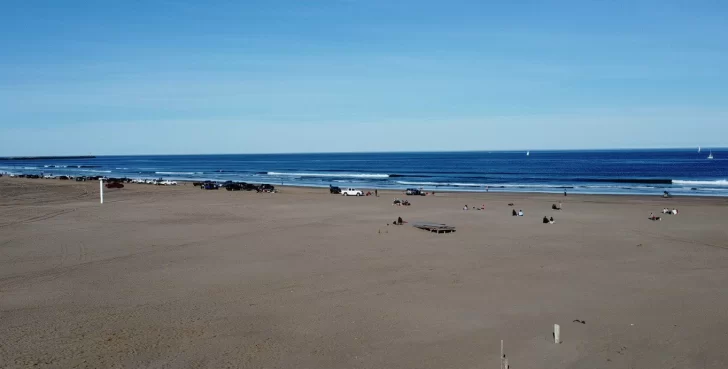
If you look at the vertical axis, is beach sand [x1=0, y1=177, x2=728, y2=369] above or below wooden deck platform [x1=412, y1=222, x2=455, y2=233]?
below

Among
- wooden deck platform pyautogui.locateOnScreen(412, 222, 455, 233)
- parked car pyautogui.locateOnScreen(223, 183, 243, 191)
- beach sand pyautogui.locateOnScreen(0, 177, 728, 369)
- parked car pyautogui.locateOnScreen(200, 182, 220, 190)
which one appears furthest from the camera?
parked car pyautogui.locateOnScreen(200, 182, 220, 190)

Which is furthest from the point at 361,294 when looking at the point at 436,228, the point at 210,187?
the point at 210,187

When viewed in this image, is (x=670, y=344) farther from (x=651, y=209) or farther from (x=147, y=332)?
(x=651, y=209)

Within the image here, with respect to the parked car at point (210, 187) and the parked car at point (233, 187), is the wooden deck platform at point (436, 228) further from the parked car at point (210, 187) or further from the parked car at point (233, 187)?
the parked car at point (210, 187)

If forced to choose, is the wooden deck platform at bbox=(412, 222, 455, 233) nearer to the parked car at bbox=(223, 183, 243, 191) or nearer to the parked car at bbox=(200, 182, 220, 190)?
the parked car at bbox=(223, 183, 243, 191)

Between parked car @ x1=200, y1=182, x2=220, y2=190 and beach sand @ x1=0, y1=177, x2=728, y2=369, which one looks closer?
beach sand @ x1=0, y1=177, x2=728, y2=369

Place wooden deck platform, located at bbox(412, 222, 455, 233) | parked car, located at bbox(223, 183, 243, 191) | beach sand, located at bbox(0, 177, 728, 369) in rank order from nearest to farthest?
beach sand, located at bbox(0, 177, 728, 369) → wooden deck platform, located at bbox(412, 222, 455, 233) → parked car, located at bbox(223, 183, 243, 191)

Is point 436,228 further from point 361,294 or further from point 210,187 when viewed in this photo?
point 210,187

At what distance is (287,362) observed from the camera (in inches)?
442

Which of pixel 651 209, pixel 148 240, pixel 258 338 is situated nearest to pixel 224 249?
pixel 148 240

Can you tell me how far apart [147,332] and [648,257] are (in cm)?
1719

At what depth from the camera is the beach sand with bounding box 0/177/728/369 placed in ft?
38.2

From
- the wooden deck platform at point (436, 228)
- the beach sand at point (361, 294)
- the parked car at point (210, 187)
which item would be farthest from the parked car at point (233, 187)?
the wooden deck platform at point (436, 228)

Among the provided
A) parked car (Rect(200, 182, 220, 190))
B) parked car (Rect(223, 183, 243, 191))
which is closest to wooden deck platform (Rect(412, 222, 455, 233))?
parked car (Rect(223, 183, 243, 191))
